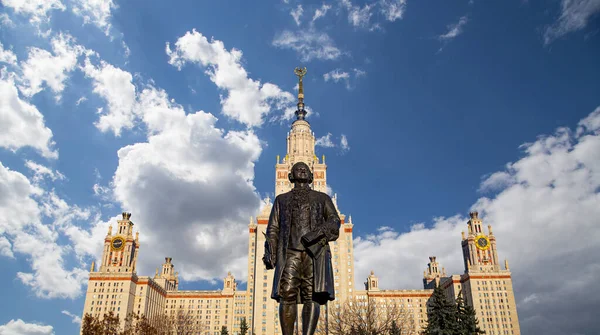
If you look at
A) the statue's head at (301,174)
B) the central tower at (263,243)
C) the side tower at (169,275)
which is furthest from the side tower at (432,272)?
the statue's head at (301,174)

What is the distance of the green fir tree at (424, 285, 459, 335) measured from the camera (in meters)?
48.7

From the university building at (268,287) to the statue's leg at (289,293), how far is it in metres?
107

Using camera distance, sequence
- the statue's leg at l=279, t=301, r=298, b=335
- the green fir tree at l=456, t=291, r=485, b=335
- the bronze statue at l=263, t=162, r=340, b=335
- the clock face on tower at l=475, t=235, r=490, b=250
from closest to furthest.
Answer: the statue's leg at l=279, t=301, r=298, b=335 < the bronze statue at l=263, t=162, r=340, b=335 < the green fir tree at l=456, t=291, r=485, b=335 < the clock face on tower at l=475, t=235, r=490, b=250

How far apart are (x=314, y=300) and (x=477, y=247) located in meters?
138

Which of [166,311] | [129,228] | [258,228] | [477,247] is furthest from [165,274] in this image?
[477,247]

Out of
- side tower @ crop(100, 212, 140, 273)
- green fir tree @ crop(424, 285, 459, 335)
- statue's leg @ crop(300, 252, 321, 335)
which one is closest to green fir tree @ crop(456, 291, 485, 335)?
green fir tree @ crop(424, 285, 459, 335)

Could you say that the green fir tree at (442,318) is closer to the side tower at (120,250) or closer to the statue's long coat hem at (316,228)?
the statue's long coat hem at (316,228)

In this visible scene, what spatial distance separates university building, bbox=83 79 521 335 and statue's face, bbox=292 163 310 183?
106944mm

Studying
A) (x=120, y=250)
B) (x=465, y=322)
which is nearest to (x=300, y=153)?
(x=120, y=250)

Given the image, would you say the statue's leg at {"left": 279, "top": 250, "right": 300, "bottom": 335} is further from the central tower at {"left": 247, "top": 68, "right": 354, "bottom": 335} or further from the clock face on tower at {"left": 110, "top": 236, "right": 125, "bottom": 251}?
the clock face on tower at {"left": 110, "top": 236, "right": 125, "bottom": 251}

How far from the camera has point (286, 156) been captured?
14538 centimetres

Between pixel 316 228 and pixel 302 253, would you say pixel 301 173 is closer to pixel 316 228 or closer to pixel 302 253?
pixel 316 228

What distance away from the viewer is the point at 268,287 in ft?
404

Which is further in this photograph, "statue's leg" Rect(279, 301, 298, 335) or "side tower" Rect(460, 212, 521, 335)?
"side tower" Rect(460, 212, 521, 335)
